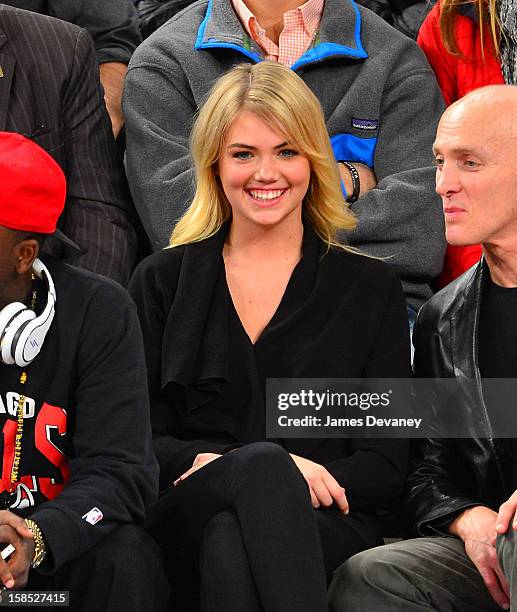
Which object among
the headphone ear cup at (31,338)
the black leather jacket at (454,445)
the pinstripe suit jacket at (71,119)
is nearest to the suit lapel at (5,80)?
the pinstripe suit jacket at (71,119)

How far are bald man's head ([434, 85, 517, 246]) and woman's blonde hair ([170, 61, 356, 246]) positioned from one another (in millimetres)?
261

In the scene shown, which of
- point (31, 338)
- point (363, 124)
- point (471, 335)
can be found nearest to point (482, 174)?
point (471, 335)

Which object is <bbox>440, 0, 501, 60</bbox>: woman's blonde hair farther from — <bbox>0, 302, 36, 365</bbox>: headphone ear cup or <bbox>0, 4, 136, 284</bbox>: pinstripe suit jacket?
<bbox>0, 302, 36, 365</bbox>: headphone ear cup

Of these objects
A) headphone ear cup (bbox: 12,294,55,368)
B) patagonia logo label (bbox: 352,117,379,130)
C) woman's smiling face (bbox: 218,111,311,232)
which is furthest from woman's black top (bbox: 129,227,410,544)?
patagonia logo label (bbox: 352,117,379,130)

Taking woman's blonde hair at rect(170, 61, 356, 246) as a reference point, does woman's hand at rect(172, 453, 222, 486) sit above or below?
below

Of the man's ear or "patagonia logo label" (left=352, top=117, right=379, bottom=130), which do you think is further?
"patagonia logo label" (left=352, top=117, right=379, bottom=130)

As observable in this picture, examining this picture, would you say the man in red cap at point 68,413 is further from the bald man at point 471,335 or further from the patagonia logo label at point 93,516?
the bald man at point 471,335

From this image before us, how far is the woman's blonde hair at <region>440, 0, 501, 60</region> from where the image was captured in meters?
3.27

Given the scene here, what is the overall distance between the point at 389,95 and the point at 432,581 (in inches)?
52.5

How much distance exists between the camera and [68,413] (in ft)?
7.40

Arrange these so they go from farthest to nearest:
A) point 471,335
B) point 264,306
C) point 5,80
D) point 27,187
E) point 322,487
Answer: point 5,80 → point 264,306 → point 471,335 → point 322,487 → point 27,187

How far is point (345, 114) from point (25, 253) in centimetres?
122

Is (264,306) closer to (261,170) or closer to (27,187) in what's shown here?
(261,170)

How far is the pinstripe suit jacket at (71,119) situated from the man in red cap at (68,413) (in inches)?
27.4
